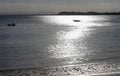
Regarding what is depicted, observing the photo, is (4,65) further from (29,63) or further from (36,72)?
(36,72)

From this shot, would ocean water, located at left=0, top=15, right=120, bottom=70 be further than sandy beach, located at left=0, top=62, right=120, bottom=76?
Yes

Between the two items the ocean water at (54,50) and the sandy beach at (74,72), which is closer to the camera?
the sandy beach at (74,72)

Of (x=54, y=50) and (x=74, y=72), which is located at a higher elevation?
(x=54, y=50)

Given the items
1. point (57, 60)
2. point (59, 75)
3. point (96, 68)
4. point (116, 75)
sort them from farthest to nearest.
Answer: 1. point (57, 60)
2. point (96, 68)
3. point (59, 75)
4. point (116, 75)

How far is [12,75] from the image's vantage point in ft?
54.7

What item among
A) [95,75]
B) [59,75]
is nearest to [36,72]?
[59,75]

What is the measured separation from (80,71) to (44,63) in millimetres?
6326

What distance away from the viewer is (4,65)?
22.2 metres

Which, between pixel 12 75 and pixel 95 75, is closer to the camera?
pixel 95 75

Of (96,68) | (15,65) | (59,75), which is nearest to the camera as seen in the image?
(59,75)

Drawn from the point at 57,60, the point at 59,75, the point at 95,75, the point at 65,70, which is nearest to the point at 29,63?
the point at 57,60

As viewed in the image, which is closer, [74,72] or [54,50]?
[74,72]

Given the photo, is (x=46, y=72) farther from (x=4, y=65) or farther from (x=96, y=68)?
(x=4, y=65)

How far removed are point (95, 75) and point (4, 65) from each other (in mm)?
9238
